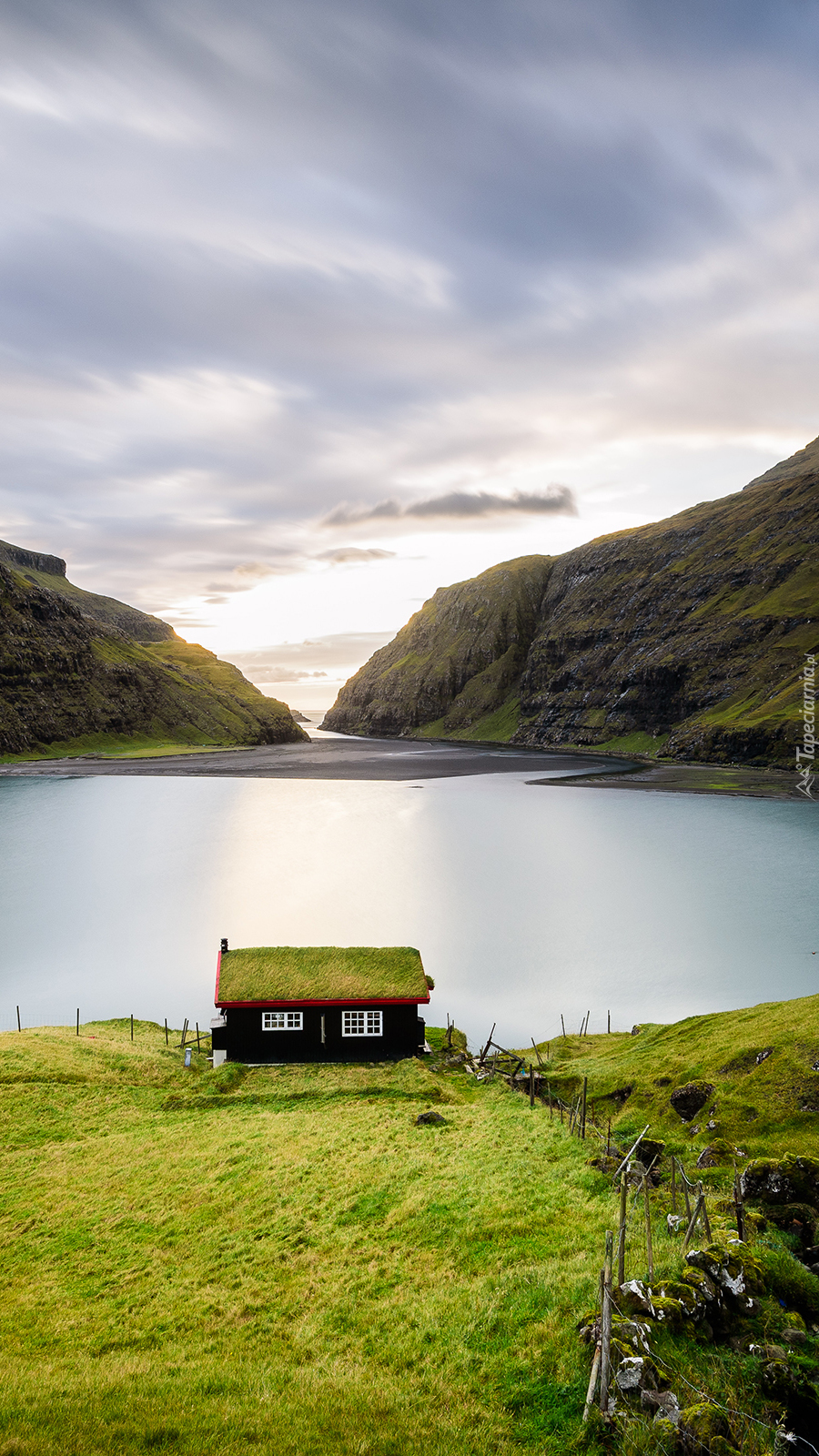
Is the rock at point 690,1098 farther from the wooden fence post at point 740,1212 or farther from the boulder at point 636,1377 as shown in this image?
the boulder at point 636,1377

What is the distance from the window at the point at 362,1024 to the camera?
118 ft

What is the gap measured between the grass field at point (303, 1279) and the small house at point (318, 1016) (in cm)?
577

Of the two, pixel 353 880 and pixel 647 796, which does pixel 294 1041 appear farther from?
pixel 647 796

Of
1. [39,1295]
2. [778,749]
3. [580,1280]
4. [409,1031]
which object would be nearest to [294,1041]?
[409,1031]

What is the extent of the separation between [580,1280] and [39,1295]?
40.7 ft

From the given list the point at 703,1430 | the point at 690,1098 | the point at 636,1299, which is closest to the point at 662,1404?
the point at 703,1430

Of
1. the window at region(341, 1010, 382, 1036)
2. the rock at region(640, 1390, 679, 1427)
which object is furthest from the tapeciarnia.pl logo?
the rock at region(640, 1390, 679, 1427)

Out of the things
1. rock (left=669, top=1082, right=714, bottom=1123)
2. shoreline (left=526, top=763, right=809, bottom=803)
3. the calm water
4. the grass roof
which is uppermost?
shoreline (left=526, top=763, right=809, bottom=803)

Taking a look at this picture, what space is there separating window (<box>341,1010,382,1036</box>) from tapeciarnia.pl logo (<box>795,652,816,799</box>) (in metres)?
111

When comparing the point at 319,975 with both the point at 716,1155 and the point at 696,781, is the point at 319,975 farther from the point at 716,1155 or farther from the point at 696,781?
the point at 696,781

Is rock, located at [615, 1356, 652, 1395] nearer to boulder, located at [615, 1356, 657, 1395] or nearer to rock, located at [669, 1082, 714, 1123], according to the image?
boulder, located at [615, 1356, 657, 1395]

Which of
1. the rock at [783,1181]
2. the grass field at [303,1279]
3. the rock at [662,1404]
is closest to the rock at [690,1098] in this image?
the grass field at [303,1279]

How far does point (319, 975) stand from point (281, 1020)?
117 inches

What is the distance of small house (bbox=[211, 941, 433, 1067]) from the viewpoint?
35.5 metres
